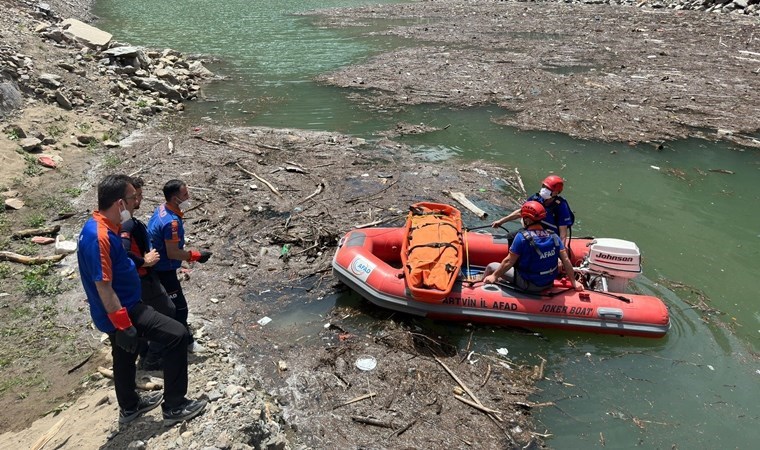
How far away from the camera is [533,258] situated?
20.8ft

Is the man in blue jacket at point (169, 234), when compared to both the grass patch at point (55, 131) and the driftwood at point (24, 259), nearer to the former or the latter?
the driftwood at point (24, 259)

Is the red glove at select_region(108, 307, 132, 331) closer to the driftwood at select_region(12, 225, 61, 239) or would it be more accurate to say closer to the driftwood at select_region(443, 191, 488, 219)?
the driftwood at select_region(12, 225, 61, 239)

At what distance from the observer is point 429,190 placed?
397 inches

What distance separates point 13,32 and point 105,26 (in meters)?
16.2

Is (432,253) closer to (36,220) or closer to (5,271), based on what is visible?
(5,271)

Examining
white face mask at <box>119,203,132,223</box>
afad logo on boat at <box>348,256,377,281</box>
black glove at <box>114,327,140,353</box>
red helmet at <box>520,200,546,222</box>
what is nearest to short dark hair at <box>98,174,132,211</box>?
white face mask at <box>119,203,132,223</box>

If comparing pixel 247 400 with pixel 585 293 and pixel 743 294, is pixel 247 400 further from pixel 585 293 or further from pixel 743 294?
pixel 743 294

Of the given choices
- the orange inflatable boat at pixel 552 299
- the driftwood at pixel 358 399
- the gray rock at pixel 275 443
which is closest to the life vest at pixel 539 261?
the orange inflatable boat at pixel 552 299

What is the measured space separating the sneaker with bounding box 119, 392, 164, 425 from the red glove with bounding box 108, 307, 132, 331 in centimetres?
93

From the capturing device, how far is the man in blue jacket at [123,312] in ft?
12.0

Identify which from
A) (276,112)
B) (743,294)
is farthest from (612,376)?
(276,112)

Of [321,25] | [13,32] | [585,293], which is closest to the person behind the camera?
[585,293]

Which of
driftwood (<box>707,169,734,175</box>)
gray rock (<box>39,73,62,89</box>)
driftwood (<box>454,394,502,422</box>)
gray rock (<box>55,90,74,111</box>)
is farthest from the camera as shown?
gray rock (<box>39,73,62,89</box>)

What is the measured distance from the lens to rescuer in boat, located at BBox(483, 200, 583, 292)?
6141mm
